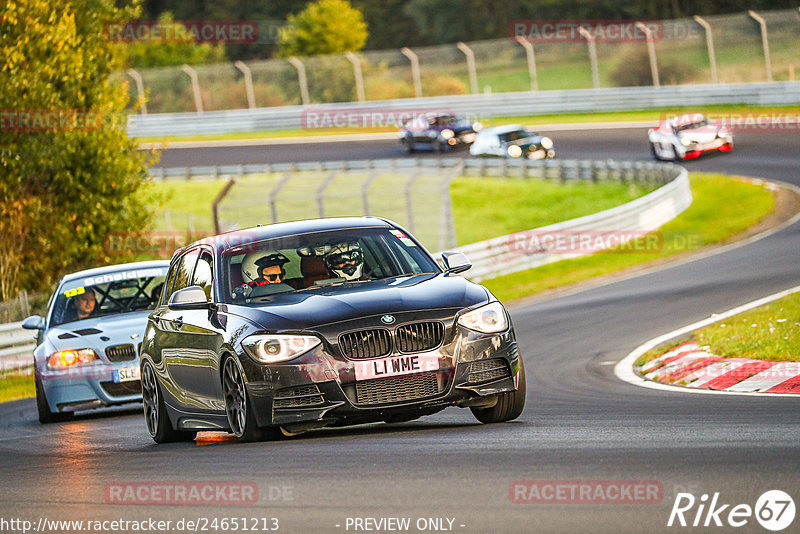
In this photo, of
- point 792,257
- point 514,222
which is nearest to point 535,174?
point 514,222

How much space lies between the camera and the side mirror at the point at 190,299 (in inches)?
359

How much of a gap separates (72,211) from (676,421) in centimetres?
2162

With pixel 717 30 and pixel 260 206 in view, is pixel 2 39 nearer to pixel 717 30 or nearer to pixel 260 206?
pixel 260 206

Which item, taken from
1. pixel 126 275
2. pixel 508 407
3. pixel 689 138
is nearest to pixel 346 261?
pixel 508 407

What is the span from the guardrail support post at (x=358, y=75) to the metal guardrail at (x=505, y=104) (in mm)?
394

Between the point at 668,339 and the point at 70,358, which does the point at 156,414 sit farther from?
the point at 668,339

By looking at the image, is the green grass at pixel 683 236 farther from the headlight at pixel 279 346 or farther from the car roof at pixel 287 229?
the headlight at pixel 279 346

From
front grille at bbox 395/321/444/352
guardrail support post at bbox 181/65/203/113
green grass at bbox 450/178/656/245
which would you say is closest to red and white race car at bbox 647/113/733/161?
green grass at bbox 450/178/656/245

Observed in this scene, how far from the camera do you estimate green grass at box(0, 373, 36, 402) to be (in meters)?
19.7

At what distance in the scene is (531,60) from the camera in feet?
179

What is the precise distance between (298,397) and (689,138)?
3416 cm

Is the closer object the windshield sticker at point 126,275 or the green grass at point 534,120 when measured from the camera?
the windshield sticker at point 126,275

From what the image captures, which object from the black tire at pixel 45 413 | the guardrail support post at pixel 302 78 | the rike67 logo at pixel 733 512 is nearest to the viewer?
the rike67 logo at pixel 733 512

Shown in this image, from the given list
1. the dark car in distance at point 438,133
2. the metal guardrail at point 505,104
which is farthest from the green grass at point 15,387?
the dark car in distance at point 438,133
